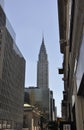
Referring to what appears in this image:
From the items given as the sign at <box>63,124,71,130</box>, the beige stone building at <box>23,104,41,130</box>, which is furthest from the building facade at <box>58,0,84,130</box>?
the beige stone building at <box>23,104,41,130</box>

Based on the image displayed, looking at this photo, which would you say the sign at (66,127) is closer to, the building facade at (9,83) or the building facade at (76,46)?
the building facade at (76,46)

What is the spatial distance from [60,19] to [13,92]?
254 feet

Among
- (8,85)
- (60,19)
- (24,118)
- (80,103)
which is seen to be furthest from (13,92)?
(80,103)

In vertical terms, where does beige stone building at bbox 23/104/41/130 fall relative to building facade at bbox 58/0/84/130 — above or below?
below

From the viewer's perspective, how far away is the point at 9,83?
82.8 meters

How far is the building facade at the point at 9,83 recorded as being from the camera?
73.9 metres

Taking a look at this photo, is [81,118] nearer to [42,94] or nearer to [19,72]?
[19,72]

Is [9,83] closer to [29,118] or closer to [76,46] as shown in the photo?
[29,118]

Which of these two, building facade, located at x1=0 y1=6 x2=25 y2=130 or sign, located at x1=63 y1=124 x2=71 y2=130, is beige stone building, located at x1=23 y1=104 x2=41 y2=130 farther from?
sign, located at x1=63 y1=124 x2=71 y2=130

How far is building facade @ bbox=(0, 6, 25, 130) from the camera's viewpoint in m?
73.9

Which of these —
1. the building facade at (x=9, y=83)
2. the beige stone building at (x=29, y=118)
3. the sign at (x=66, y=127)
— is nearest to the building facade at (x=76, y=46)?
the sign at (x=66, y=127)

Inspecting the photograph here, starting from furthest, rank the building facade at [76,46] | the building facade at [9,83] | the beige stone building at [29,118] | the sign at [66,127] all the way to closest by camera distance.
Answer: the beige stone building at [29,118] → the building facade at [9,83] → the sign at [66,127] → the building facade at [76,46]

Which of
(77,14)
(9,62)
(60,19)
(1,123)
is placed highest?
(9,62)

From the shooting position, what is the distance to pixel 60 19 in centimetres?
1438
